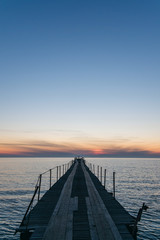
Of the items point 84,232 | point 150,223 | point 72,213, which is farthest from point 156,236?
point 84,232

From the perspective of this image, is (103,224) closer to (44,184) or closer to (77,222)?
(77,222)

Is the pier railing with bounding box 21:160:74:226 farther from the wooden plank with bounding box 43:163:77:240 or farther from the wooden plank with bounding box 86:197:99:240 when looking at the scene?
the wooden plank with bounding box 86:197:99:240

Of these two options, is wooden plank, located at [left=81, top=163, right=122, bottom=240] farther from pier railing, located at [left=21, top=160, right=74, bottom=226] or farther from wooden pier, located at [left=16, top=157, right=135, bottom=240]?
pier railing, located at [left=21, top=160, right=74, bottom=226]

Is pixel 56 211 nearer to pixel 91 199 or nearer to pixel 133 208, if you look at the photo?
pixel 91 199

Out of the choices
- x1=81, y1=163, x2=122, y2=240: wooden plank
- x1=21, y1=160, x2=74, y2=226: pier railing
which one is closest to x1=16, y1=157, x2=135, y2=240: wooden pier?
x1=81, y1=163, x2=122, y2=240: wooden plank

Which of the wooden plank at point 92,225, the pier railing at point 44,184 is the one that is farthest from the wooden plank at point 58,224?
the pier railing at point 44,184

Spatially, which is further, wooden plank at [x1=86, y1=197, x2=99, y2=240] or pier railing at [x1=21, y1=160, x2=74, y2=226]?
pier railing at [x1=21, y1=160, x2=74, y2=226]

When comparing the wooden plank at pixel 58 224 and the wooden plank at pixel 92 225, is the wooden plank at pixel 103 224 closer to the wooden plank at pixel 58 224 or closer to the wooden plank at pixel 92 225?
the wooden plank at pixel 92 225

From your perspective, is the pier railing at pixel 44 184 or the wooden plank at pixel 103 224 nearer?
the wooden plank at pixel 103 224

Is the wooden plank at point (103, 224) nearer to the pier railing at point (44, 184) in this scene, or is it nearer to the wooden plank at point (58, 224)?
the wooden plank at point (58, 224)

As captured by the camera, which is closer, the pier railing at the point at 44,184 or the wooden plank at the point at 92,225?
the wooden plank at the point at 92,225

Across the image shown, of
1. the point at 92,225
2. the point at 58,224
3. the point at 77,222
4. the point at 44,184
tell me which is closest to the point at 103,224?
the point at 92,225

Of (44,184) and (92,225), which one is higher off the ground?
(92,225)

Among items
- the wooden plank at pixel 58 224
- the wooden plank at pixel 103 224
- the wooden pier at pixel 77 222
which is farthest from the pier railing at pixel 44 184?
the wooden plank at pixel 103 224
